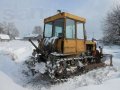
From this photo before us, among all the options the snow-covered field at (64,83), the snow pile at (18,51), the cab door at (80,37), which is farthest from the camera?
the snow pile at (18,51)

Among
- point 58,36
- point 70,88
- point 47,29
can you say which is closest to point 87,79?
point 70,88

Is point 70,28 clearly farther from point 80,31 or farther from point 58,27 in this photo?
point 80,31

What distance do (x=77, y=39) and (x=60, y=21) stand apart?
132 centimetres

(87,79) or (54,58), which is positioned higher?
(54,58)

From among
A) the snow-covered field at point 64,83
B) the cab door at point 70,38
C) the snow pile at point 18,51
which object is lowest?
the snow-covered field at point 64,83

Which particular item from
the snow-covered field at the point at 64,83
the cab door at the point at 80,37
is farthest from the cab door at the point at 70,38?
the snow-covered field at the point at 64,83

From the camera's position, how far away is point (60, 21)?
34.1ft

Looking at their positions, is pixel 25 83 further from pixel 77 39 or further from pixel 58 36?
pixel 77 39

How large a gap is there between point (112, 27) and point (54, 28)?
1577 inches

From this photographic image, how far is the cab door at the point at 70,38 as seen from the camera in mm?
10195

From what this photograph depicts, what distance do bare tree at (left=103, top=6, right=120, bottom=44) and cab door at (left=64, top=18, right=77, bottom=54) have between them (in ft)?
123

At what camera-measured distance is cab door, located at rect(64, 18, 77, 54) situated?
10.2 metres

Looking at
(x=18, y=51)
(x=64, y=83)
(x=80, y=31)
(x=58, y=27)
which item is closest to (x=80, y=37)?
(x=80, y=31)

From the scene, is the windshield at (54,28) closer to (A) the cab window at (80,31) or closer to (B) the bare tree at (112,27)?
(A) the cab window at (80,31)
